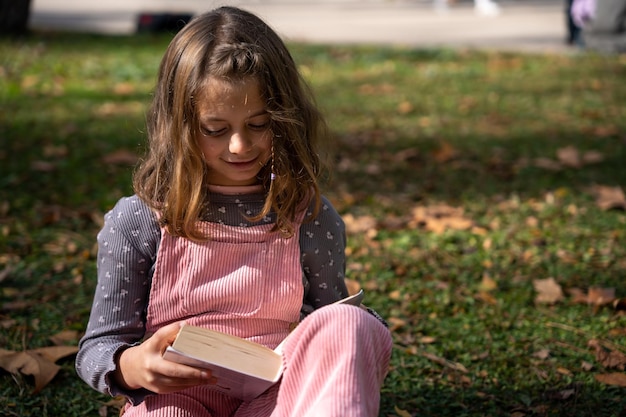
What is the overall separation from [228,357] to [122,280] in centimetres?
45

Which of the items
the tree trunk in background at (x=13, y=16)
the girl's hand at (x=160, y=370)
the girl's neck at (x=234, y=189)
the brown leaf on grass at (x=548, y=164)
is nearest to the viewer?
the girl's hand at (x=160, y=370)

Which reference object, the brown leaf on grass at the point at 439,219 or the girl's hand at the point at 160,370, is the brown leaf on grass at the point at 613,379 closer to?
the girl's hand at the point at 160,370

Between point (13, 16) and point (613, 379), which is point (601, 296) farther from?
point (13, 16)

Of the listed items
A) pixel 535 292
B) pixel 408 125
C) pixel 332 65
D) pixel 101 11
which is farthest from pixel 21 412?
pixel 101 11

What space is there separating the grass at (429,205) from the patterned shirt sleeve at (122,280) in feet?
1.86

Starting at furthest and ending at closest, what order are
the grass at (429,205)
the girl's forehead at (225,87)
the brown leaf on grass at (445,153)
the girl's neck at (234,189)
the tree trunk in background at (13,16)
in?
the tree trunk in background at (13,16), the brown leaf on grass at (445,153), the grass at (429,205), the girl's neck at (234,189), the girl's forehead at (225,87)

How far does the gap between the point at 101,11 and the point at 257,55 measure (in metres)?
13.2

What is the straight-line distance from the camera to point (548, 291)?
133 inches

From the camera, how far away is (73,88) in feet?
22.7

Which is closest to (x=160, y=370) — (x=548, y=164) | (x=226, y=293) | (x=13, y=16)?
(x=226, y=293)

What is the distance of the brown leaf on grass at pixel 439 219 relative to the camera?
4.13 metres

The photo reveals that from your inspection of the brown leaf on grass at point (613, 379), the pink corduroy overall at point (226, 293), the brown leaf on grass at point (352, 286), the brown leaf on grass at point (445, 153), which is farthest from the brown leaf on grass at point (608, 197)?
the pink corduroy overall at point (226, 293)

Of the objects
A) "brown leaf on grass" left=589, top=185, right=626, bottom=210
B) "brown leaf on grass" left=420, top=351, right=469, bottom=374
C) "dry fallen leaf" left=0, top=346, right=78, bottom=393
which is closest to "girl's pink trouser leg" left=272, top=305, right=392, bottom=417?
"brown leaf on grass" left=420, top=351, right=469, bottom=374

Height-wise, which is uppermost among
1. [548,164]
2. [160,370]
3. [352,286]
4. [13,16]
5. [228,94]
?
[228,94]
